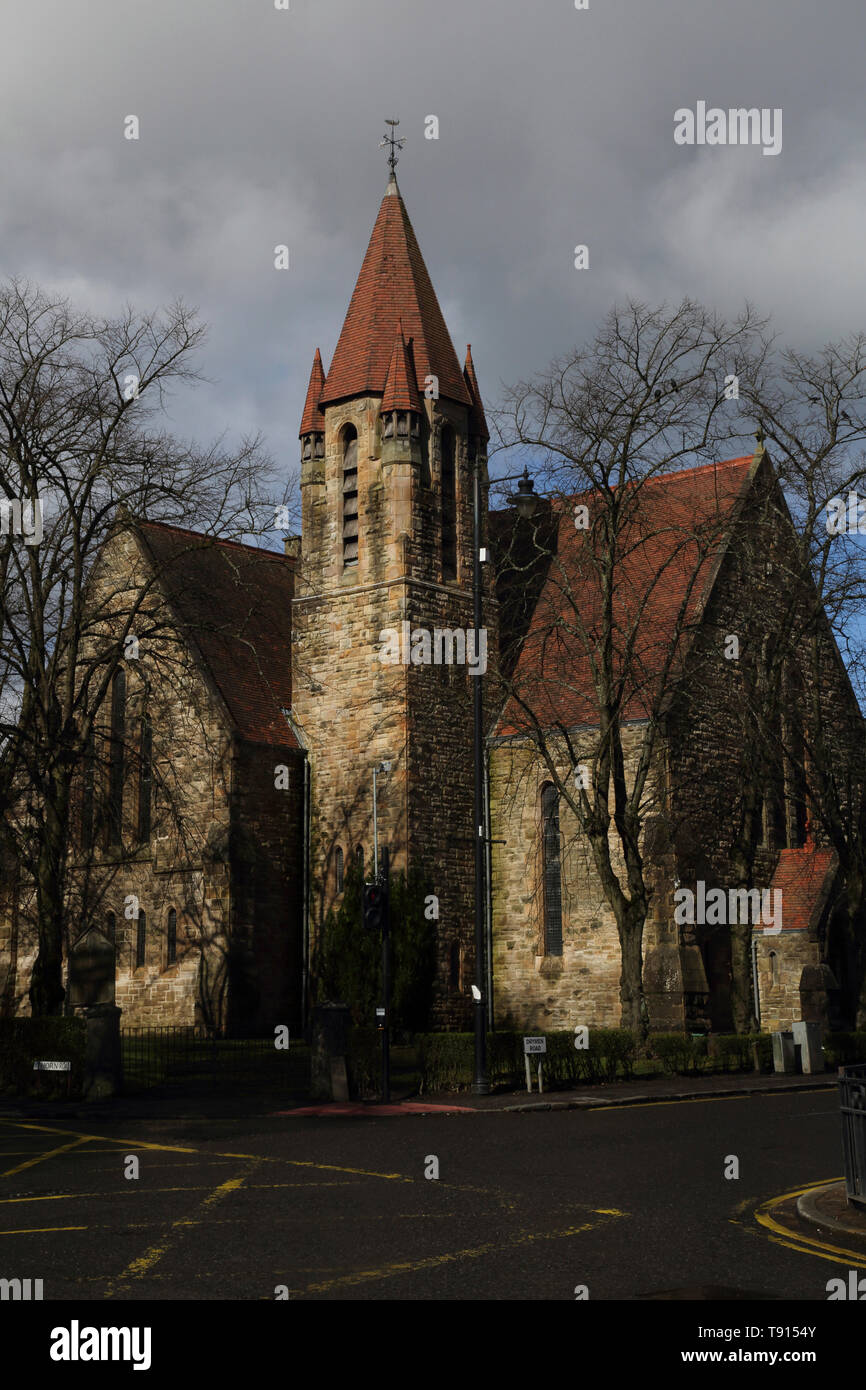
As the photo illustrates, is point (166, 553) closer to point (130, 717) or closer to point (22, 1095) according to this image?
point (130, 717)

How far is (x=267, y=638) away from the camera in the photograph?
3734 cm

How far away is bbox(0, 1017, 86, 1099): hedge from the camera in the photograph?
875 inches

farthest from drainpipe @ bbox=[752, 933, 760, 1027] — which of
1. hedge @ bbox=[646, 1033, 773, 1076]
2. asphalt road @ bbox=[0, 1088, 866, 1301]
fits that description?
asphalt road @ bbox=[0, 1088, 866, 1301]

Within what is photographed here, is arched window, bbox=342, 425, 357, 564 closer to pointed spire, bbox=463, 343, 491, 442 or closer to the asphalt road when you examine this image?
pointed spire, bbox=463, 343, 491, 442

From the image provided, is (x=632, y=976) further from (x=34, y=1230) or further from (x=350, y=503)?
(x=34, y=1230)

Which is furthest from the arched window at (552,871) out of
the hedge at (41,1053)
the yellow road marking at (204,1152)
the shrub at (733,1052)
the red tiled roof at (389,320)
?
the yellow road marking at (204,1152)

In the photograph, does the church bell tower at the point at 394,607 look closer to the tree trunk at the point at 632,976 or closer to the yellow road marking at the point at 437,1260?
the tree trunk at the point at 632,976

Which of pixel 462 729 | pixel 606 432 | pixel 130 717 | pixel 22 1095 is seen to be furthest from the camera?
pixel 130 717

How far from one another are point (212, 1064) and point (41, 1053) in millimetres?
3498

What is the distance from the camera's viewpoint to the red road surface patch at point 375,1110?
19172mm

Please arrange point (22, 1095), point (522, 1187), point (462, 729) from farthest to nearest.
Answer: point (462, 729) → point (22, 1095) → point (522, 1187)

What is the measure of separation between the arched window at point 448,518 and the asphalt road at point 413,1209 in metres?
18.3

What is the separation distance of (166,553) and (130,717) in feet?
14.6
